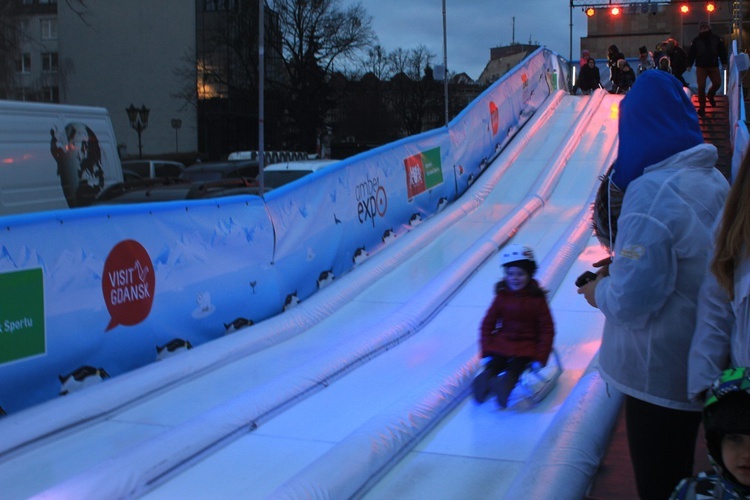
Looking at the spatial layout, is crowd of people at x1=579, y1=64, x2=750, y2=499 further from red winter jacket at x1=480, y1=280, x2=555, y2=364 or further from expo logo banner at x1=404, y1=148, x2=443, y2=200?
expo logo banner at x1=404, y1=148, x2=443, y2=200

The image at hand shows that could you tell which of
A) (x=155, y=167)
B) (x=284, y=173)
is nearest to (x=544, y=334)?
(x=284, y=173)

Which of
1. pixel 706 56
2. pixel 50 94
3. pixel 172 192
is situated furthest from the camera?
pixel 50 94

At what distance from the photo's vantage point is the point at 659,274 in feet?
8.29

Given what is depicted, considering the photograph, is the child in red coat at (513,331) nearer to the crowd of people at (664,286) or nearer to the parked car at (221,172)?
the crowd of people at (664,286)

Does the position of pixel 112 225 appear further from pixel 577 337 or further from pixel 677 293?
pixel 677 293

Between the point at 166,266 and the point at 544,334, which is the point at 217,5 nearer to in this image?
the point at 166,266

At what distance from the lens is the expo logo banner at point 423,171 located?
1171 cm

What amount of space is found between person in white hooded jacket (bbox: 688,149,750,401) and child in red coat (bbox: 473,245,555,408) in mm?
3158

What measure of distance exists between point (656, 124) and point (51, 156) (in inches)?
445

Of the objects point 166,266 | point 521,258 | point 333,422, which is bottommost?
point 333,422

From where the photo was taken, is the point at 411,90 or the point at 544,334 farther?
the point at 411,90

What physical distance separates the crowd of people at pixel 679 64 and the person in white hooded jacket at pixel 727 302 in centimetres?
1012

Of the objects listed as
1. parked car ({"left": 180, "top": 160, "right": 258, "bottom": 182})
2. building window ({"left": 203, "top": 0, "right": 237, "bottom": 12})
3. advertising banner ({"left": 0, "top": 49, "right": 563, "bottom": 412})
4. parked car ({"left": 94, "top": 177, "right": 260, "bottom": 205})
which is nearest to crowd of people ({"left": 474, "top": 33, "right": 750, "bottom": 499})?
advertising banner ({"left": 0, "top": 49, "right": 563, "bottom": 412})

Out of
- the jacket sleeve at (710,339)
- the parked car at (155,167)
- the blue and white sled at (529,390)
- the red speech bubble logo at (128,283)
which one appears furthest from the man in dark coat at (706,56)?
the jacket sleeve at (710,339)
